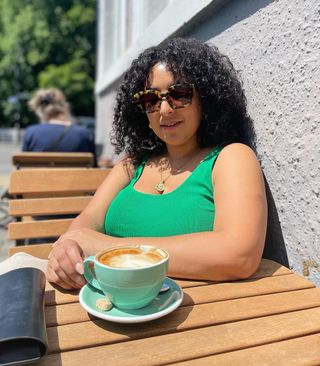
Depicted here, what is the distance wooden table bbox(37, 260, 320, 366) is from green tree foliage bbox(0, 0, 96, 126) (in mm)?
24774

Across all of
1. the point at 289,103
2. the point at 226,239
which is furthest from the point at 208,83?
the point at 226,239

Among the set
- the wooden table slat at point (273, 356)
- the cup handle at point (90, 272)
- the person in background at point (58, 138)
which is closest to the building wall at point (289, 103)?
the wooden table slat at point (273, 356)

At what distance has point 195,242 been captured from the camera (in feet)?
4.38

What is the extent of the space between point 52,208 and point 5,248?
2180mm

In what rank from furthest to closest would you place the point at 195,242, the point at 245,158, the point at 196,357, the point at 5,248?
1. the point at 5,248
2. the point at 245,158
3. the point at 195,242
4. the point at 196,357

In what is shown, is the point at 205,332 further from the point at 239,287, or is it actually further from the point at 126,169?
the point at 126,169

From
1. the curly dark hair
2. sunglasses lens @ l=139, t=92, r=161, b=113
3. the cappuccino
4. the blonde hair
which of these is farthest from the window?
the cappuccino

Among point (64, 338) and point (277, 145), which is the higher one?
point (277, 145)

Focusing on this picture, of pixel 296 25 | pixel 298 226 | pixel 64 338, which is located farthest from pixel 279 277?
pixel 296 25

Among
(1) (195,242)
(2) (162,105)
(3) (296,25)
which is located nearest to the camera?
(1) (195,242)

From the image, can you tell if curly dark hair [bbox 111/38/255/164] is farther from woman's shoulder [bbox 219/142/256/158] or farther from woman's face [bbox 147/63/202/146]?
woman's shoulder [bbox 219/142/256/158]

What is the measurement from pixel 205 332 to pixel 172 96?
1042mm

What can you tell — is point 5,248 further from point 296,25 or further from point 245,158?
point 296,25

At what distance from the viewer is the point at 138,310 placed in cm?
109
